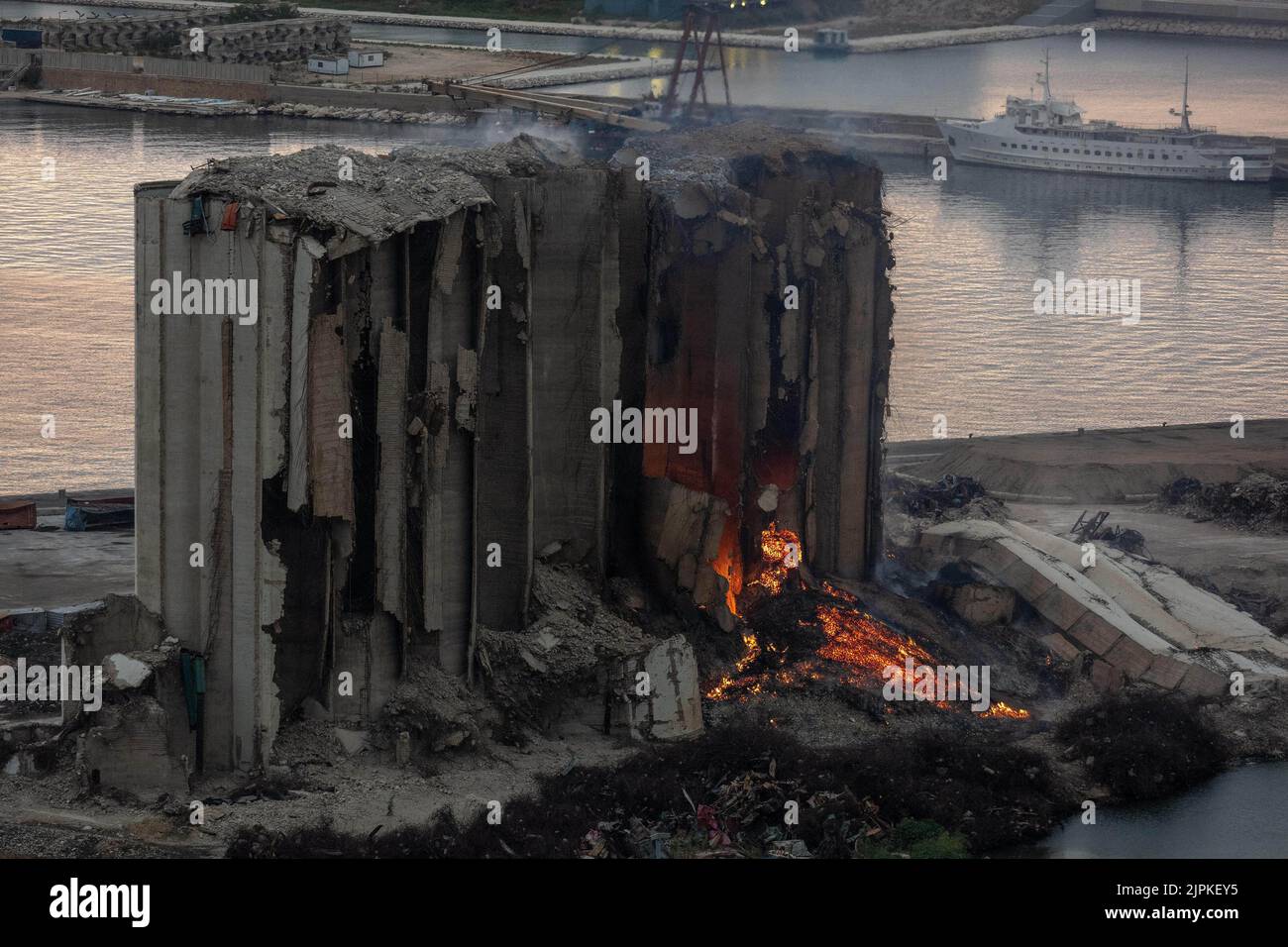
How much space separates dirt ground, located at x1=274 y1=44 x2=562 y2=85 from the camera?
101812 millimetres

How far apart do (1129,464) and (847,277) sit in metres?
10.7

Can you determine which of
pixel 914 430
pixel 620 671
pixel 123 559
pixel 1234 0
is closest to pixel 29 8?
pixel 1234 0

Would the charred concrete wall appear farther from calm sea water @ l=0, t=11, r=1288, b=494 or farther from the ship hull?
the ship hull

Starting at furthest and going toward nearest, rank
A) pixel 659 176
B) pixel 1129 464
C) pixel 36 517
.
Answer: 1. pixel 1129 464
2. pixel 36 517
3. pixel 659 176

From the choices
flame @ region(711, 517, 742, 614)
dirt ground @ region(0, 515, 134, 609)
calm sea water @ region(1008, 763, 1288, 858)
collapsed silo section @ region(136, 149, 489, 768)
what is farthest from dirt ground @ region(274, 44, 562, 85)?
calm sea water @ region(1008, 763, 1288, 858)

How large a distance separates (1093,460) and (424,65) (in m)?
68.3

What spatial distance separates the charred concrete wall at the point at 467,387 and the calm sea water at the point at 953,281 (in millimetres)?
14425

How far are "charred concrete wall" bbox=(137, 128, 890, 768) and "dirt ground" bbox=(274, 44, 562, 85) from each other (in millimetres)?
69111

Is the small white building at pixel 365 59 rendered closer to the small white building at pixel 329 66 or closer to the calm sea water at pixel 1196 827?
the small white building at pixel 329 66

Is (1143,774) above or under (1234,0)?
under

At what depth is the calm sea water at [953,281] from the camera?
50781 millimetres

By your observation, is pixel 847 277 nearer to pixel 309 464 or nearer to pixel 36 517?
pixel 309 464

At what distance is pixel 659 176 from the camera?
31.6 meters

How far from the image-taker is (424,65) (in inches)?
4168
